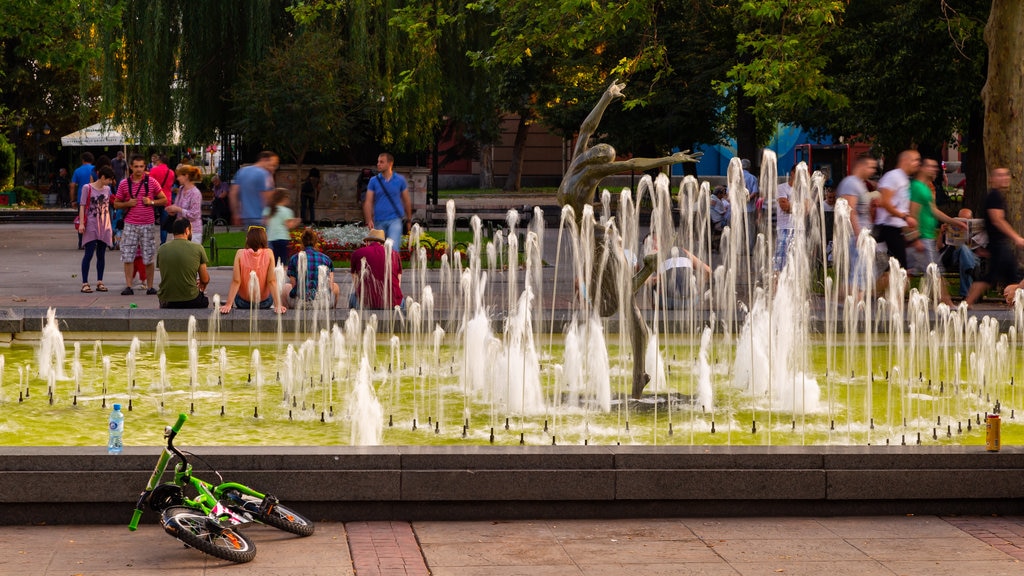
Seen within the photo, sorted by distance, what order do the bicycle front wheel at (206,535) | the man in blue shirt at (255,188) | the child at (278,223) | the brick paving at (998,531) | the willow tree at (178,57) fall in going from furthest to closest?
the willow tree at (178,57)
the man in blue shirt at (255,188)
the child at (278,223)
the brick paving at (998,531)
the bicycle front wheel at (206,535)

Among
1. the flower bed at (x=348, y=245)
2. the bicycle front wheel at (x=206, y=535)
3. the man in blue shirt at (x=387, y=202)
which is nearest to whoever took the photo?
the bicycle front wheel at (x=206, y=535)

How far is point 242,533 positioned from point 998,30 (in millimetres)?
13907

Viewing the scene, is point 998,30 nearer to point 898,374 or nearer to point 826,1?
point 826,1

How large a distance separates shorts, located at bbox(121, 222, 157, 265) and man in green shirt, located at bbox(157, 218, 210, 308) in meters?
3.07

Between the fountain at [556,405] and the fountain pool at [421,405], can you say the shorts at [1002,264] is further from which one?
the fountain pool at [421,405]

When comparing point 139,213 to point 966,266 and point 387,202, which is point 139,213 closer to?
point 387,202

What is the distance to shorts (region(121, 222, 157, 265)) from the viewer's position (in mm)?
16812

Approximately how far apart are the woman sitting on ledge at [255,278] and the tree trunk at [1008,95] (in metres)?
9.36

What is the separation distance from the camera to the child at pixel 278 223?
14.4m

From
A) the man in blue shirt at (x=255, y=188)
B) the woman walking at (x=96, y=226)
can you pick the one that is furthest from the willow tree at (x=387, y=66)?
Result: the man in blue shirt at (x=255, y=188)

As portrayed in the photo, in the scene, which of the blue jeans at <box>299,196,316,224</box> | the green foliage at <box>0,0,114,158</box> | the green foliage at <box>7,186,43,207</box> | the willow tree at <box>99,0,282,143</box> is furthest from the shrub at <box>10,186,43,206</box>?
the blue jeans at <box>299,196,316,224</box>

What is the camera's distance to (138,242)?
1697cm

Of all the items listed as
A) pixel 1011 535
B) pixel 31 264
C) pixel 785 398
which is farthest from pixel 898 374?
pixel 31 264

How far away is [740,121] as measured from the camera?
32.9 m
